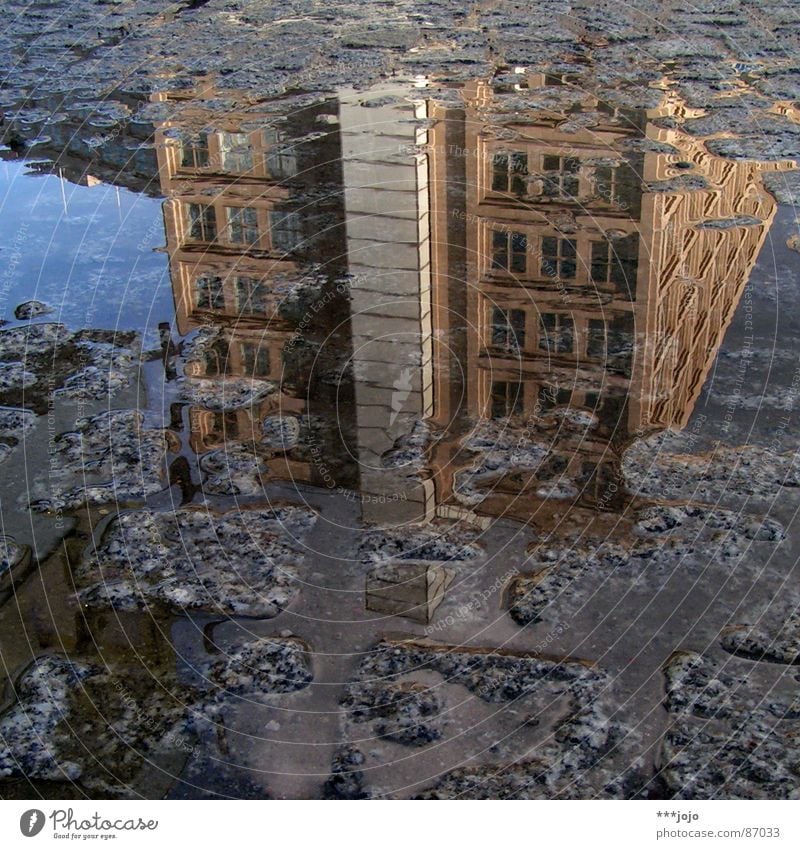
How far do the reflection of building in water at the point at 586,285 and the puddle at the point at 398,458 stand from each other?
25 mm

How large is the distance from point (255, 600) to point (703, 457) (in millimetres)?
2295

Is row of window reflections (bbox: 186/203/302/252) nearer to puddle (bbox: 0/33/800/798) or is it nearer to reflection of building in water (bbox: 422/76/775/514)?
puddle (bbox: 0/33/800/798)

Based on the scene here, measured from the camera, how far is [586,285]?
6855mm

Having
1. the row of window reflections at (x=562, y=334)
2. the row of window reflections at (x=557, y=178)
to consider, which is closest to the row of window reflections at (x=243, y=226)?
the row of window reflections at (x=557, y=178)

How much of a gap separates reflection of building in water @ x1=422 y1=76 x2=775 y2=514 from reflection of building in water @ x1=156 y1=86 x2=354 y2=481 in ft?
3.04

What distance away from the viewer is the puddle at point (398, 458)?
154 inches

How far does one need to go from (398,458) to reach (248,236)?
9.48 feet

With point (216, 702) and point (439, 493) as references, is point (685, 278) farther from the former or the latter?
point (216, 702)

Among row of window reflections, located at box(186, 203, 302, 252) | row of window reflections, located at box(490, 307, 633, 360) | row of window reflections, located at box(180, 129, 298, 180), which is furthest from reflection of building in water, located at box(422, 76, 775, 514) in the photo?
row of window reflections, located at box(180, 129, 298, 180)

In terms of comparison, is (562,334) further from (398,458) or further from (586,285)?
(398,458)

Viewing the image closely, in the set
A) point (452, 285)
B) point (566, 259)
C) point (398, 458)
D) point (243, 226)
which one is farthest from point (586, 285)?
point (243, 226)

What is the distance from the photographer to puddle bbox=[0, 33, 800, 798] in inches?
154

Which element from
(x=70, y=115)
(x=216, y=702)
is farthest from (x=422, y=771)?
(x=70, y=115)

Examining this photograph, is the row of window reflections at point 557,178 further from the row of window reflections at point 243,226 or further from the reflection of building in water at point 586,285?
the row of window reflections at point 243,226
